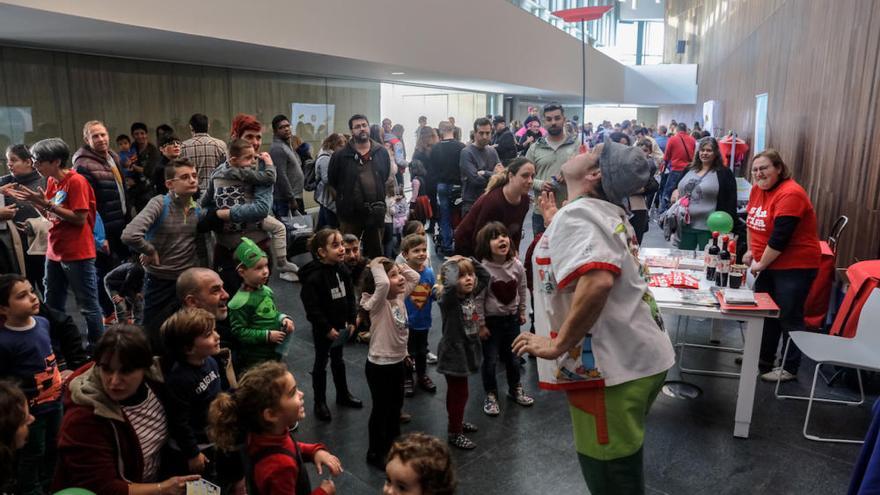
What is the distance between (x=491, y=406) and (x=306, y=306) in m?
Result: 1.26

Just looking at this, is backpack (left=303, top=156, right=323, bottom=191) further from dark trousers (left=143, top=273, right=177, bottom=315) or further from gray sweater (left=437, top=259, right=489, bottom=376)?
gray sweater (left=437, top=259, right=489, bottom=376)

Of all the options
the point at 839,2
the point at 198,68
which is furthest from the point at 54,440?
the point at 839,2

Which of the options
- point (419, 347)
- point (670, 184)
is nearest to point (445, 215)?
point (670, 184)

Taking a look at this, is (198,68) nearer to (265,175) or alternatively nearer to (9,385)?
(265,175)

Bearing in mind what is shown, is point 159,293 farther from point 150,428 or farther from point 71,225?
point 150,428

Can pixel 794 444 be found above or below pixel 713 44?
below

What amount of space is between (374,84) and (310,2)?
187 inches

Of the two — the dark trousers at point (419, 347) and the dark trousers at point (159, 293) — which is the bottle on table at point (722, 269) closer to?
the dark trousers at point (419, 347)

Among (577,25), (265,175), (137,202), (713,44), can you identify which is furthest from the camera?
(713,44)

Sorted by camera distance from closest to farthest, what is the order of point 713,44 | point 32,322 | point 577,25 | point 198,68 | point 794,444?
1. point 32,322
2. point 794,444
3. point 198,68
4. point 577,25
5. point 713,44

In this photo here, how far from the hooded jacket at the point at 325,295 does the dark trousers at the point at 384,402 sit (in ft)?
1.58

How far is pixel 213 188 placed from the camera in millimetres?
3789

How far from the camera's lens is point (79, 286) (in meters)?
4.21

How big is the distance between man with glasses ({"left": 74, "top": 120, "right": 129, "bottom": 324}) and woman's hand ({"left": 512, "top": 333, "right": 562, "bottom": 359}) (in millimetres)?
3925
